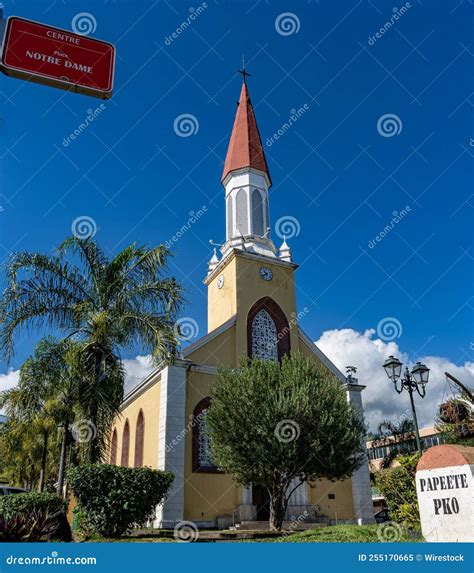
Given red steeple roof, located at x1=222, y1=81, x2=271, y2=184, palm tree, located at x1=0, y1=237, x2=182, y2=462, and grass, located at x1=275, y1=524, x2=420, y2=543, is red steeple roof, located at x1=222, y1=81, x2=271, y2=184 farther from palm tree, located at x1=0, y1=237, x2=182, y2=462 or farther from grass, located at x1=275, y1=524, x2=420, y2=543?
grass, located at x1=275, y1=524, x2=420, y2=543

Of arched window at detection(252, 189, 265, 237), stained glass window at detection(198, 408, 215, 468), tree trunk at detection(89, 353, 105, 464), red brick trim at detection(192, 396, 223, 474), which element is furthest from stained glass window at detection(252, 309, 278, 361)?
tree trunk at detection(89, 353, 105, 464)

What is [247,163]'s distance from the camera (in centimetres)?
2680

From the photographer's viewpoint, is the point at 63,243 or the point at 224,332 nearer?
the point at 63,243

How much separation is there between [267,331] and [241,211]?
653cm

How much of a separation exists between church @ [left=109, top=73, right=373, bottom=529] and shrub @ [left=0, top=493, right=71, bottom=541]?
5.92 m

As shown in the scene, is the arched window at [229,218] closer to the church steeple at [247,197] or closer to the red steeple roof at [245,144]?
the church steeple at [247,197]

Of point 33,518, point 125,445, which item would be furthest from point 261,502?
point 33,518

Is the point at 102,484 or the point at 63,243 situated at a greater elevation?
the point at 63,243

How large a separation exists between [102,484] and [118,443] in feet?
48.4

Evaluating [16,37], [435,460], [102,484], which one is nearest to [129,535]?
[102,484]

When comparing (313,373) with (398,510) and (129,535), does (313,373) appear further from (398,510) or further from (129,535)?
(129,535)

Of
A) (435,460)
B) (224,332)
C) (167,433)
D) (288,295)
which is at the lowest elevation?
(435,460)

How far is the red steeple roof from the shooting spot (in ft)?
89.0

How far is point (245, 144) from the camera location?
27.8 metres
